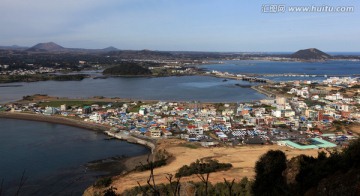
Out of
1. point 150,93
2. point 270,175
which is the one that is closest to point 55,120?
point 150,93

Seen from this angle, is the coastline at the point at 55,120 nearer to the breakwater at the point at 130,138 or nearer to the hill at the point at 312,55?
the breakwater at the point at 130,138

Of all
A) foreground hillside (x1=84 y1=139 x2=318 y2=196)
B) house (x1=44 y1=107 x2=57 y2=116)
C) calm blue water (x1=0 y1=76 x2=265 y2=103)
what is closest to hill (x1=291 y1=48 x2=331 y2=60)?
calm blue water (x1=0 y1=76 x2=265 y2=103)

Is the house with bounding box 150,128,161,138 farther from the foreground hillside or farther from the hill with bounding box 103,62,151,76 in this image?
the hill with bounding box 103,62,151,76

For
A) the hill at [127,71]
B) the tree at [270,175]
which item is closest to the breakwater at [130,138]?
the tree at [270,175]

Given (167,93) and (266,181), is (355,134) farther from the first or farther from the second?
(167,93)

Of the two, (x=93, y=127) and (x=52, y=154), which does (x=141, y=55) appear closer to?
(x=93, y=127)

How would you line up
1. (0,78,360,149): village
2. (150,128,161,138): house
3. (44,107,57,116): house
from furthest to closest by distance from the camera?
(44,107,57,116): house, (150,128,161,138): house, (0,78,360,149): village
